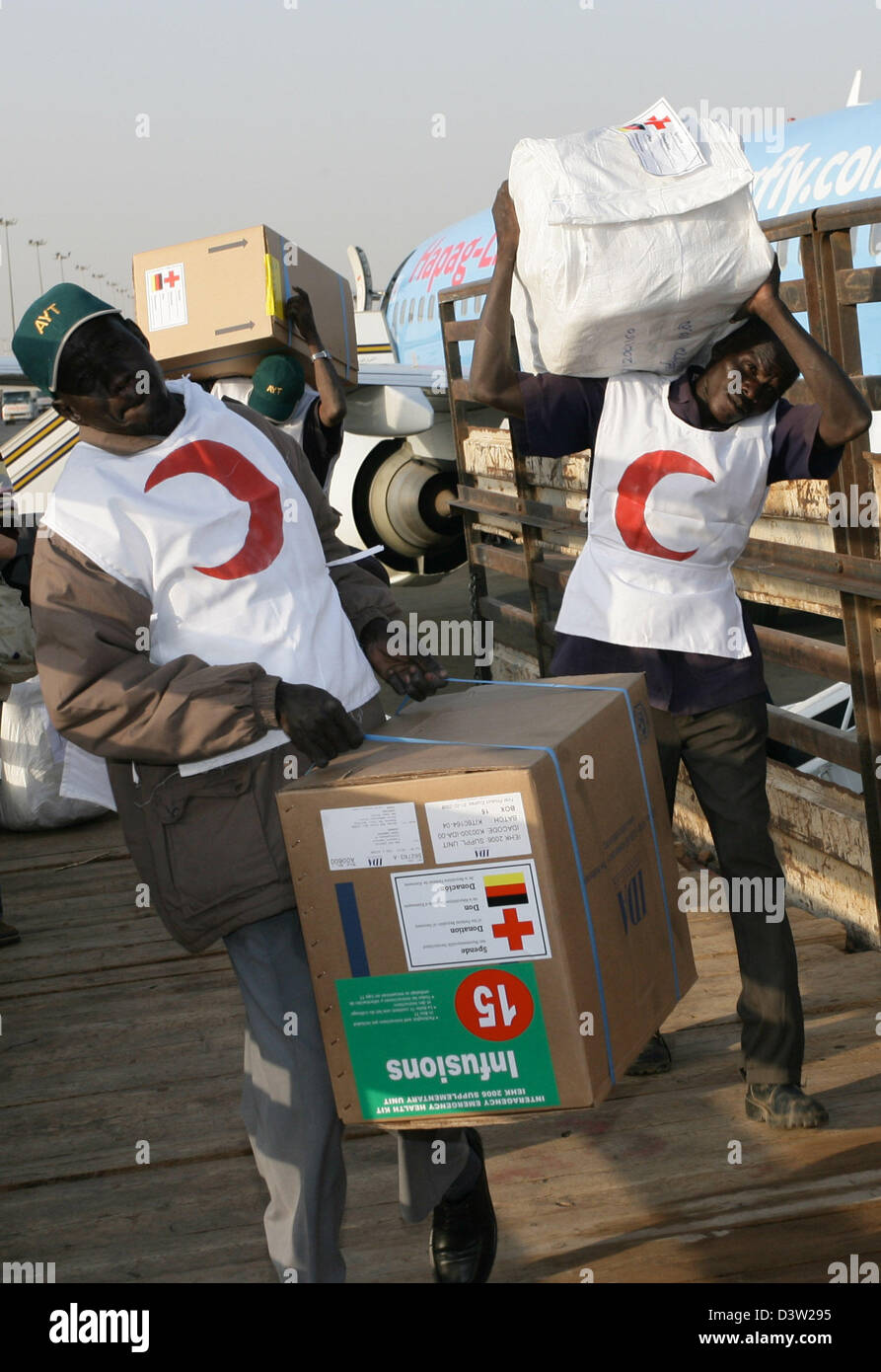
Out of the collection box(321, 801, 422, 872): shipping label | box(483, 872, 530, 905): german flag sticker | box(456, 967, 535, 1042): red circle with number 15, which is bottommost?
box(456, 967, 535, 1042): red circle with number 15

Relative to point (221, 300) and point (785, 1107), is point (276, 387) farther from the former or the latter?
point (785, 1107)

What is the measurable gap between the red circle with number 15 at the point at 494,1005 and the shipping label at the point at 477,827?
23 cm

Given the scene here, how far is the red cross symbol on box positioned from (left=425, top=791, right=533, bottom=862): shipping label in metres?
0.12

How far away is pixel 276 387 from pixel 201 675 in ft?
12.8

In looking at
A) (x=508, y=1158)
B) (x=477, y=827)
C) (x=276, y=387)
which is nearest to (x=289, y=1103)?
(x=477, y=827)

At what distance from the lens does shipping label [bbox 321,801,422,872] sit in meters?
2.47

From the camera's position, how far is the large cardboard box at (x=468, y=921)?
7.99 ft

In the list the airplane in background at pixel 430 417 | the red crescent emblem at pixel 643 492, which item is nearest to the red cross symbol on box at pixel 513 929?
the red crescent emblem at pixel 643 492

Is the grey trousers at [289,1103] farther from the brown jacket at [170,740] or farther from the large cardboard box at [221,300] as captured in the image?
the large cardboard box at [221,300]

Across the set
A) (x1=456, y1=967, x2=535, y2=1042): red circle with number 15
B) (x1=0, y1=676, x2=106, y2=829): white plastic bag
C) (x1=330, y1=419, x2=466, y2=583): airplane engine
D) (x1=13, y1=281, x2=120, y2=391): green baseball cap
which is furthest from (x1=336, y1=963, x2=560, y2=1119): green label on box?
(x1=330, y1=419, x2=466, y2=583): airplane engine

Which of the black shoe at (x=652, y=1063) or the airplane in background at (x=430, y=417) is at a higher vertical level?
the airplane in background at (x=430, y=417)

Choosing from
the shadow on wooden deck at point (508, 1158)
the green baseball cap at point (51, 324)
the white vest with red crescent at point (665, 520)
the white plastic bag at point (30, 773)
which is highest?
the green baseball cap at point (51, 324)

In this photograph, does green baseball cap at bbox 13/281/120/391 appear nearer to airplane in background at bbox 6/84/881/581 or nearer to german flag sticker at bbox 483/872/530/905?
german flag sticker at bbox 483/872/530/905

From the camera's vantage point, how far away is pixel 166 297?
21.7 feet
